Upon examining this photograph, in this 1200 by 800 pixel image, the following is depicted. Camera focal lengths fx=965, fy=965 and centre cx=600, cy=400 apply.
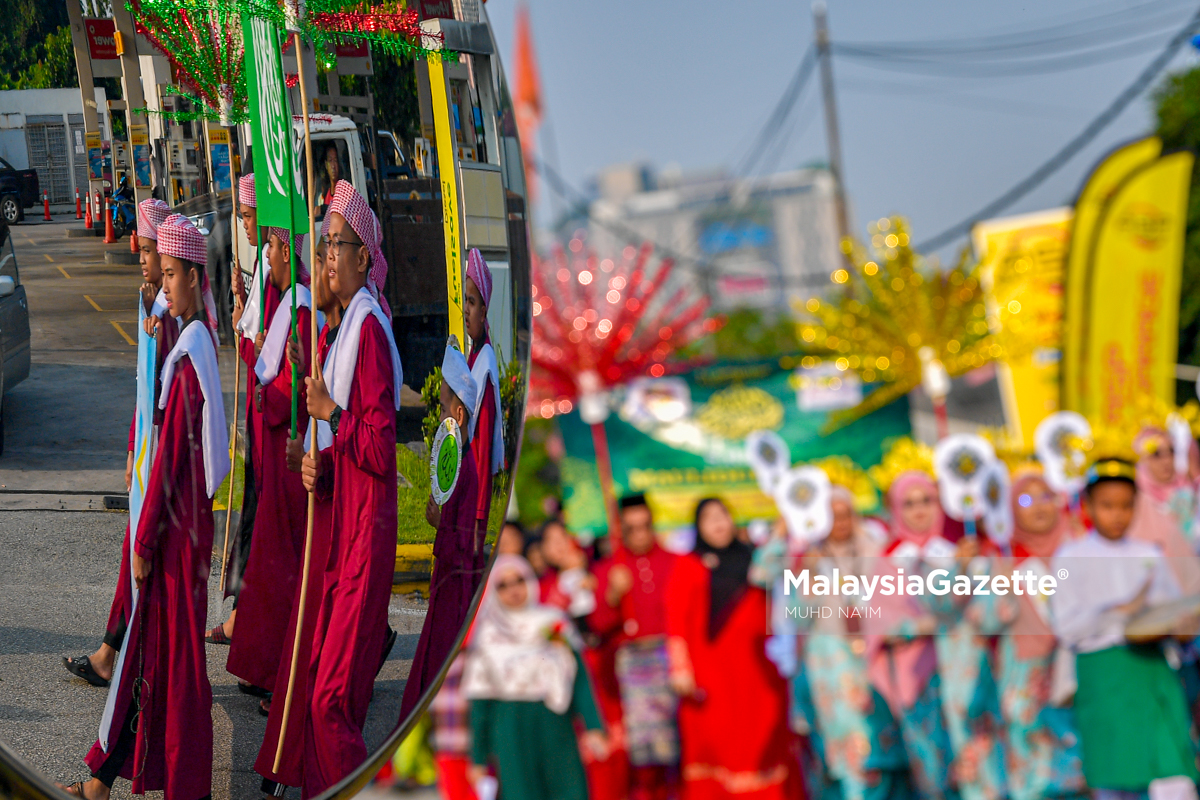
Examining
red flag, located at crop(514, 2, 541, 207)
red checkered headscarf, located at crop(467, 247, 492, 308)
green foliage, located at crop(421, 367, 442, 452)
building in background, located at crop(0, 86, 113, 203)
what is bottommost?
green foliage, located at crop(421, 367, 442, 452)

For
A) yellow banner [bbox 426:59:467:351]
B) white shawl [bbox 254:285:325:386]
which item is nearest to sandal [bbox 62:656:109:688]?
white shawl [bbox 254:285:325:386]

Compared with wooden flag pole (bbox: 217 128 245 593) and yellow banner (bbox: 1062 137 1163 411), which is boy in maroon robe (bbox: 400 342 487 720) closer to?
wooden flag pole (bbox: 217 128 245 593)

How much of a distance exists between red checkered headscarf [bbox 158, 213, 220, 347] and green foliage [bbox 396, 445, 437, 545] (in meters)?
0.15

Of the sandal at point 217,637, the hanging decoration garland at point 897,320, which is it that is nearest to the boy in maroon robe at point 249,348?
the sandal at point 217,637

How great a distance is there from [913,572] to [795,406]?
0.61 m

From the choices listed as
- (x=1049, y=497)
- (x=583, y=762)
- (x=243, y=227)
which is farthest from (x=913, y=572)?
(x=243, y=227)

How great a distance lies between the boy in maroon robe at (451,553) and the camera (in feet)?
2.19

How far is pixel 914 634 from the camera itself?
2828 mm

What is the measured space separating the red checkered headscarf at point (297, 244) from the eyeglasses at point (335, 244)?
0.01 m

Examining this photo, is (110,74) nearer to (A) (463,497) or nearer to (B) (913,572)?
(A) (463,497)

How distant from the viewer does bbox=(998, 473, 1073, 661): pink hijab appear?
9.01 feet

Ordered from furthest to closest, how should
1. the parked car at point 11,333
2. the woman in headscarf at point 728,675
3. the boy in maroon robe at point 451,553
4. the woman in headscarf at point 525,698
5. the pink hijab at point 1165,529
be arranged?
the woman in headscarf at point 728,675
the woman in headscarf at point 525,698
the pink hijab at point 1165,529
the boy in maroon robe at point 451,553
the parked car at point 11,333

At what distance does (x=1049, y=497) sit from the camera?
107 inches

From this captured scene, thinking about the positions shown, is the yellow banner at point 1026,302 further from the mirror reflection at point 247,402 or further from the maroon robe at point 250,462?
the maroon robe at point 250,462
